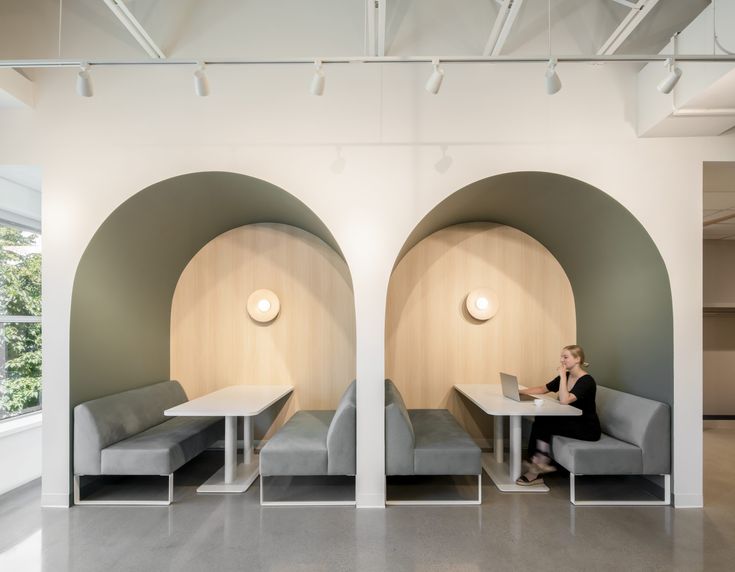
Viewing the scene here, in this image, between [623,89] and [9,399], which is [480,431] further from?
[9,399]

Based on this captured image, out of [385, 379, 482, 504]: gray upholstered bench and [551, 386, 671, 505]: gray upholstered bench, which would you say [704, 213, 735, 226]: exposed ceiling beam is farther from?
[385, 379, 482, 504]: gray upholstered bench

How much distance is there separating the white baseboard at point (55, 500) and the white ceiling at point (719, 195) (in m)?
5.62

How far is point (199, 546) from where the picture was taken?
10.3 ft

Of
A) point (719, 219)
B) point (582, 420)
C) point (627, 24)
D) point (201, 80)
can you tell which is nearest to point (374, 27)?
point (201, 80)

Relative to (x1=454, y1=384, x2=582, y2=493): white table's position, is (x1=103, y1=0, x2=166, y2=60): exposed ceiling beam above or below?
above

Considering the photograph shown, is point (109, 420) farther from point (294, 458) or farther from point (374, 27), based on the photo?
point (374, 27)

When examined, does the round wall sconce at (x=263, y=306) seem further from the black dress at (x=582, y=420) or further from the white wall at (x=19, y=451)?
the black dress at (x=582, y=420)

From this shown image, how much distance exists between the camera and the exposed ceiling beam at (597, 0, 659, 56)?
335 centimetres

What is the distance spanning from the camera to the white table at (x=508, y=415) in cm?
390

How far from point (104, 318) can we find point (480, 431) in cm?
383

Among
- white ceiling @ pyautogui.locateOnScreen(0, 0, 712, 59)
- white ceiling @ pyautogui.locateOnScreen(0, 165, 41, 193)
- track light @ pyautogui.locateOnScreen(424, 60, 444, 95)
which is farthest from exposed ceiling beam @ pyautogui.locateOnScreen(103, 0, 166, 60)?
track light @ pyautogui.locateOnScreen(424, 60, 444, 95)

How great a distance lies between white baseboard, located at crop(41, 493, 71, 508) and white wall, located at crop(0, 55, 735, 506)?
1328mm

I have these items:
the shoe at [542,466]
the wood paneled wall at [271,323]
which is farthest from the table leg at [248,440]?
the shoe at [542,466]

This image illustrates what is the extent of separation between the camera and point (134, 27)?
12.0 ft
